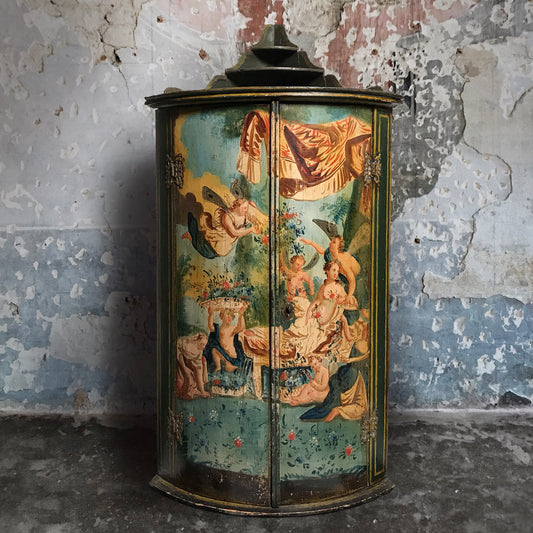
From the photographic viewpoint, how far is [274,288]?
327cm

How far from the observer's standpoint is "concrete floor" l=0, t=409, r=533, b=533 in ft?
10.9

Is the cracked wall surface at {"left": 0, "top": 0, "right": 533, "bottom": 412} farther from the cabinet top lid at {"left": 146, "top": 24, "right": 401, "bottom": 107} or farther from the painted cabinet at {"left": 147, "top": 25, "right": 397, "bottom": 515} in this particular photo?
the painted cabinet at {"left": 147, "top": 25, "right": 397, "bottom": 515}

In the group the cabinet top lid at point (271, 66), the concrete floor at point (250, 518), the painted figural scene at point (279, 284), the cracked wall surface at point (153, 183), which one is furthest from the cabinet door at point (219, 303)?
the cracked wall surface at point (153, 183)

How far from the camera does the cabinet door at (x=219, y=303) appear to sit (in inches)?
128

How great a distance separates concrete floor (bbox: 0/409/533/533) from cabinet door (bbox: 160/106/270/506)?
0.72 ft

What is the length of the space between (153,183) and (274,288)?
1.53m

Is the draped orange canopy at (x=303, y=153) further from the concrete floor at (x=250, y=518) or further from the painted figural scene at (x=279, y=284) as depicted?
the concrete floor at (x=250, y=518)

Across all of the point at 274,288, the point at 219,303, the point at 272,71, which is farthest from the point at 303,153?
the point at 219,303

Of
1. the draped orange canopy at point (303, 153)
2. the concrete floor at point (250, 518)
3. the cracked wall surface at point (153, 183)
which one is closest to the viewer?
the draped orange canopy at point (303, 153)

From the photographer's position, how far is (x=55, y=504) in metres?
3.51

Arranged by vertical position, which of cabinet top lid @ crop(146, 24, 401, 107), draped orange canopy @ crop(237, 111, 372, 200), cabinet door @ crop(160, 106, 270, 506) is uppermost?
cabinet top lid @ crop(146, 24, 401, 107)

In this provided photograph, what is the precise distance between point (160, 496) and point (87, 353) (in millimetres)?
1326

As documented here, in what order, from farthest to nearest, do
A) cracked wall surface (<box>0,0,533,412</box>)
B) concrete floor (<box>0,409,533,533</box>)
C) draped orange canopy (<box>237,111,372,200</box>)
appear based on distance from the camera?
cracked wall surface (<box>0,0,533,412</box>) → concrete floor (<box>0,409,533,533</box>) → draped orange canopy (<box>237,111,372,200</box>)

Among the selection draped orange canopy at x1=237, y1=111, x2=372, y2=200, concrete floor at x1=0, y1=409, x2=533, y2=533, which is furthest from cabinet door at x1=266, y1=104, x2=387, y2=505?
concrete floor at x1=0, y1=409, x2=533, y2=533
